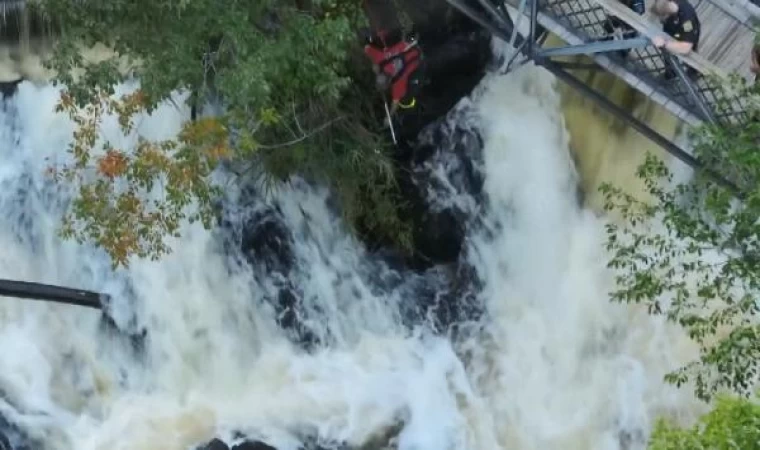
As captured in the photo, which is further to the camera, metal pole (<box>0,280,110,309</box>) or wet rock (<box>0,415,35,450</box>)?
metal pole (<box>0,280,110,309</box>)

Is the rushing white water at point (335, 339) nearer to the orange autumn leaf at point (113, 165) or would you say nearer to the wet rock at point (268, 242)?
the wet rock at point (268, 242)

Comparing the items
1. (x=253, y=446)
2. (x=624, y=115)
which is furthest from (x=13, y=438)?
(x=624, y=115)

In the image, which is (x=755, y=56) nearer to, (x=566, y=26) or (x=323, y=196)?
(x=566, y=26)

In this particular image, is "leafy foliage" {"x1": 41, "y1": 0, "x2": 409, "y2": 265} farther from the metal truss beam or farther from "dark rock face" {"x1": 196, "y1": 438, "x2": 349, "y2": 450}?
"dark rock face" {"x1": 196, "y1": 438, "x2": 349, "y2": 450}

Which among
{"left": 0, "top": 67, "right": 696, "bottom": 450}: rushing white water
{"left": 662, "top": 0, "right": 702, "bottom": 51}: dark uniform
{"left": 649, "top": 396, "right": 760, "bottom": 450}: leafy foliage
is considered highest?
{"left": 662, "top": 0, "right": 702, "bottom": 51}: dark uniform

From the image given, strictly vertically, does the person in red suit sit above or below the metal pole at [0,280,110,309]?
above

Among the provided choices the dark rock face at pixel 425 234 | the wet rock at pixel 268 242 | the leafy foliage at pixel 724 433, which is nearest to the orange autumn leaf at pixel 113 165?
the dark rock face at pixel 425 234

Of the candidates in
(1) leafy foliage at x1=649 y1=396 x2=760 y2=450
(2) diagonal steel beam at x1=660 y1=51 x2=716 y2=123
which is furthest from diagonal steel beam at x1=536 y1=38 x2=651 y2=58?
(1) leafy foliage at x1=649 y1=396 x2=760 y2=450
